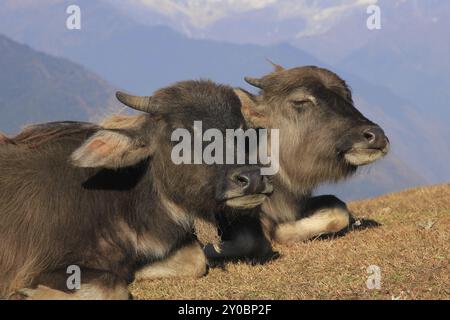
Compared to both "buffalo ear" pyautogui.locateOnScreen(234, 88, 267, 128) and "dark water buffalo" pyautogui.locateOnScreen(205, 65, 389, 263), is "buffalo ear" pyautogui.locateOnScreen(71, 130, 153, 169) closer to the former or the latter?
"dark water buffalo" pyautogui.locateOnScreen(205, 65, 389, 263)

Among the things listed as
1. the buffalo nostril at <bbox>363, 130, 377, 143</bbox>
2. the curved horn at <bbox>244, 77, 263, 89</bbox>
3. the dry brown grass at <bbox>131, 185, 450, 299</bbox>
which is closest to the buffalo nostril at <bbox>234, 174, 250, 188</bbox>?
the dry brown grass at <bbox>131, 185, 450, 299</bbox>

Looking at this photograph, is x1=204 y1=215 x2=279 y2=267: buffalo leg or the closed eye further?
the closed eye

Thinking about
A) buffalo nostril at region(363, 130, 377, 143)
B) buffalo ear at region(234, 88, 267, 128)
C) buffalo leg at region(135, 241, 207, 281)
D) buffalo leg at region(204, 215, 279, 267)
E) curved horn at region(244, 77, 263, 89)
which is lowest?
buffalo leg at region(135, 241, 207, 281)

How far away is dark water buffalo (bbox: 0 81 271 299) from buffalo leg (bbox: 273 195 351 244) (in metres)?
2.05

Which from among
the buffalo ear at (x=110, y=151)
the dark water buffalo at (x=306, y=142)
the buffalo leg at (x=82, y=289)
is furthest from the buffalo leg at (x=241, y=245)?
the buffalo leg at (x=82, y=289)

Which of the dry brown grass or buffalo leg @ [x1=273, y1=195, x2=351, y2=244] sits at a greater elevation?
buffalo leg @ [x1=273, y1=195, x2=351, y2=244]

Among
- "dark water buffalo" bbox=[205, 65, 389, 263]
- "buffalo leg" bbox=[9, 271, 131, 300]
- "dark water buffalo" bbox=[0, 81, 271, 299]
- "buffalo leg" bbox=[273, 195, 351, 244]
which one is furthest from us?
"buffalo leg" bbox=[273, 195, 351, 244]

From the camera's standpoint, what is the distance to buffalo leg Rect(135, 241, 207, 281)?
6.09m

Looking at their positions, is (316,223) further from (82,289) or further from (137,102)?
(82,289)

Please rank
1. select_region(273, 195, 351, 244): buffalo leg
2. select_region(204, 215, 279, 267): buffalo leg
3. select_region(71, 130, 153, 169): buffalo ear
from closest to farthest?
select_region(71, 130, 153, 169): buffalo ear → select_region(204, 215, 279, 267): buffalo leg → select_region(273, 195, 351, 244): buffalo leg

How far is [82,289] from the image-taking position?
15.9 feet

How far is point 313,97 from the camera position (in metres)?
8.00
